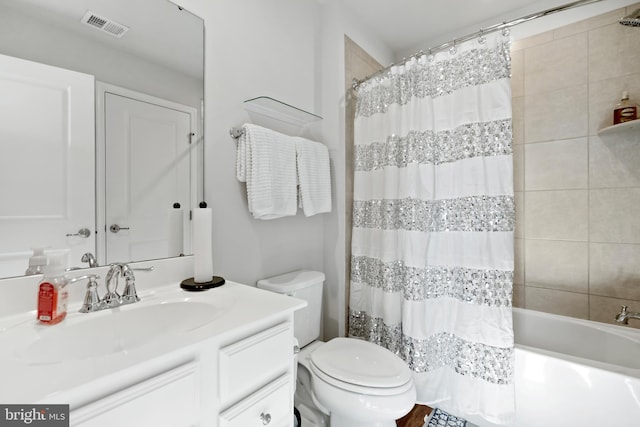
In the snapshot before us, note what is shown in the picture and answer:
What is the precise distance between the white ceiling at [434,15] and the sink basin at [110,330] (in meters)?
2.10

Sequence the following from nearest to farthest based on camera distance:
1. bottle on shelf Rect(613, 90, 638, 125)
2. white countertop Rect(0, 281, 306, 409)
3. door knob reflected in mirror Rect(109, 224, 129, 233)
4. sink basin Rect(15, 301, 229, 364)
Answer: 1. white countertop Rect(0, 281, 306, 409)
2. sink basin Rect(15, 301, 229, 364)
3. door knob reflected in mirror Rect(109, 224, 129, 233)
4. bottle on shelf Rect(613, 90, 638, 125)

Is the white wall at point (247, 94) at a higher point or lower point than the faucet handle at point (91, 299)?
higher

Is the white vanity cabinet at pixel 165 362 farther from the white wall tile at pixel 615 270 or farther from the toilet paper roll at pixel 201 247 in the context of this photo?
the white wall tile at pixel 615 270

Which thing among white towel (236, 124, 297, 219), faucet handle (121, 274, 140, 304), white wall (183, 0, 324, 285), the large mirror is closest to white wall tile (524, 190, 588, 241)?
white wall (183, 0, 324, 285)

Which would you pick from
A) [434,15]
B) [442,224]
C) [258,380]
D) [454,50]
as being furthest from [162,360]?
[434,15]

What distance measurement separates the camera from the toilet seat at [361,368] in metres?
1.14

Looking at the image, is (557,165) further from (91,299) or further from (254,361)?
(91,299)

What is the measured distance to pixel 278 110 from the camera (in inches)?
63.6

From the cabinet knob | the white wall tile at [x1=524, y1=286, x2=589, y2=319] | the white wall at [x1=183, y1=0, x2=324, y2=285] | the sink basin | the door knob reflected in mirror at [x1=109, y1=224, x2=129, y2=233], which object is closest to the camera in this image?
the sink basin

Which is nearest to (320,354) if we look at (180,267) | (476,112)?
(180,267)

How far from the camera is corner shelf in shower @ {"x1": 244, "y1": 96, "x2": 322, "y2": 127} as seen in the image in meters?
1.48

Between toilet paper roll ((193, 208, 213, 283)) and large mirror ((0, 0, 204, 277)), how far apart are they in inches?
4.8

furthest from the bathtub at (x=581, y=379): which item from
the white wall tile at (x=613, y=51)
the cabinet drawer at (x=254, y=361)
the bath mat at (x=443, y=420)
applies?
the white wall tile at (x=613, y=51)

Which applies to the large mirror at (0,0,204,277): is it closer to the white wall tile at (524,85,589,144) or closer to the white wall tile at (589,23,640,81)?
the white wall tile at (524,85,589,144)
